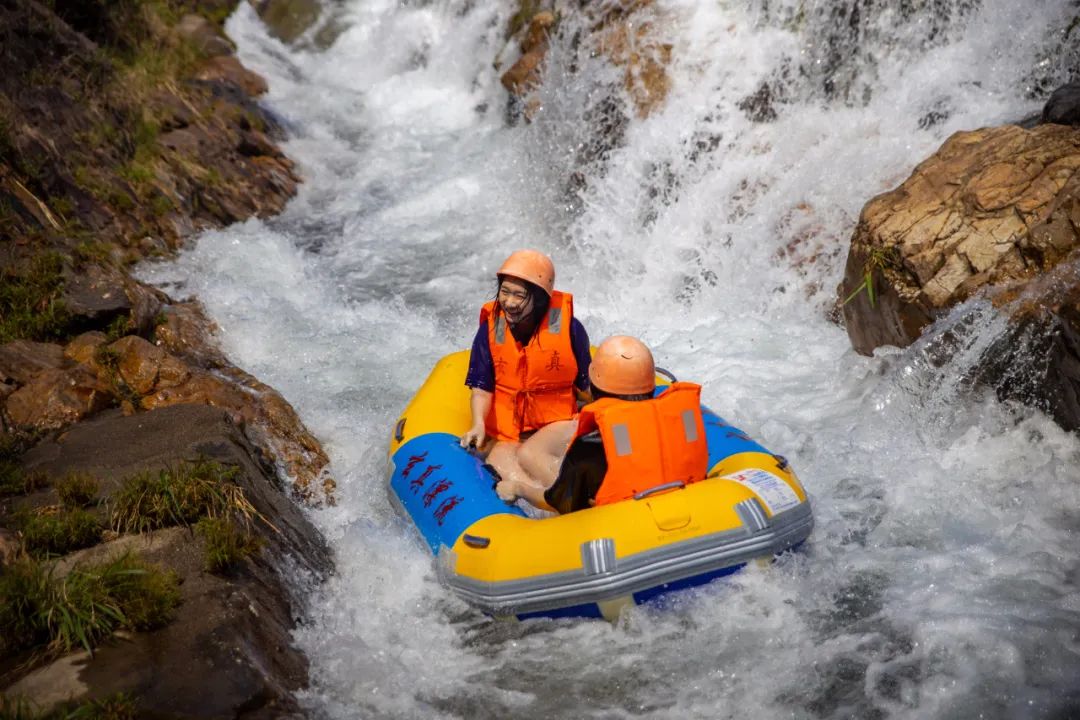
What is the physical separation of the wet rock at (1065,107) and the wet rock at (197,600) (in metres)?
5.12

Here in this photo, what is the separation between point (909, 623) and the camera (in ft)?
13.6

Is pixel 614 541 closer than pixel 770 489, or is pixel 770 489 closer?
pixel 614 541

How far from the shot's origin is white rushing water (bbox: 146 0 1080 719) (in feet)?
13.1

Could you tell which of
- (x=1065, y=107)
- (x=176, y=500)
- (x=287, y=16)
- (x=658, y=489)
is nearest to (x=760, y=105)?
(x=1065, y=107)

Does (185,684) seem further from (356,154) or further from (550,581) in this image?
(356,154)

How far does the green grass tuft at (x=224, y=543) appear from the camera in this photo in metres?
4.00

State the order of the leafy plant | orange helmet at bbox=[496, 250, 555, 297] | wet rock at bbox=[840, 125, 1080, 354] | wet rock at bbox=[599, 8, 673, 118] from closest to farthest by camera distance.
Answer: orange helmet at bbox=[496, 250, 555, 297], wet rock at bbox=[840, 125, 1080, 354], the leafy plant, wet rock at bbox=[599, 8, 673, 118]

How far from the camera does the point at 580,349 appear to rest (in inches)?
204

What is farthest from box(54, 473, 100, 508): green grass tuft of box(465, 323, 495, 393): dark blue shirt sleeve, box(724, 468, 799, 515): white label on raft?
box(724, 468, 799, 515): white label on raft

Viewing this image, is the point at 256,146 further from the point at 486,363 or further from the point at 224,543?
the point at 224,543

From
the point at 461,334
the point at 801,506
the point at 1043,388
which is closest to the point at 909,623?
the point at 801,506

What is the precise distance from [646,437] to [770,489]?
2.15 ft

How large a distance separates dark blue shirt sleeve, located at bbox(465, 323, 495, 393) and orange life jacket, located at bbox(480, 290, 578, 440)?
1.1 inches

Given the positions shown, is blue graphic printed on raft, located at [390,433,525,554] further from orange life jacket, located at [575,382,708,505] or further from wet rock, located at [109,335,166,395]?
wet rock, located at [109,335,166,395]
